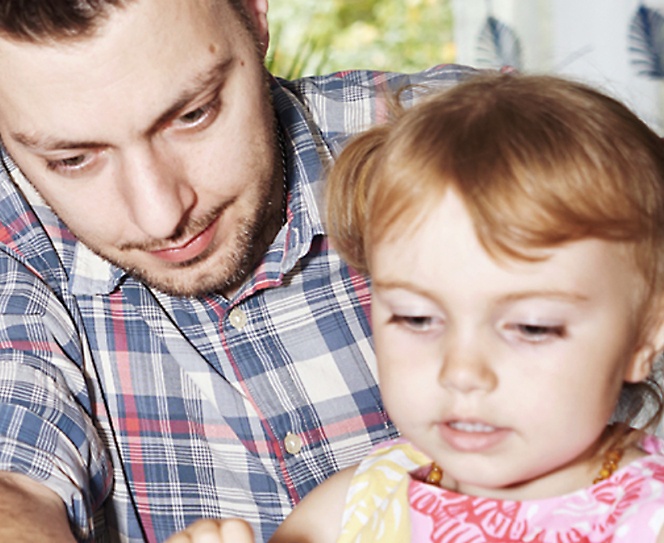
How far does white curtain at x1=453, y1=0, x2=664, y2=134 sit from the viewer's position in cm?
283

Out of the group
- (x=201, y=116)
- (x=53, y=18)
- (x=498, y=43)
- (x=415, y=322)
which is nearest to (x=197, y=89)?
(x=201, y=116)

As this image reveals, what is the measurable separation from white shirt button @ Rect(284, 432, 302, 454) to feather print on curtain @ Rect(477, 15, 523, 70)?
75.9 inches

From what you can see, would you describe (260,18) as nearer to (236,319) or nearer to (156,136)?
(156,136)

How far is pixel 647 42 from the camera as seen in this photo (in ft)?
9.45

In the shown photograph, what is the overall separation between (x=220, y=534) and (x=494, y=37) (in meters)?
2.62

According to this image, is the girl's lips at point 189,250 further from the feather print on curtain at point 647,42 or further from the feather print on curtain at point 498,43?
the feather print on curtain at point 498,43

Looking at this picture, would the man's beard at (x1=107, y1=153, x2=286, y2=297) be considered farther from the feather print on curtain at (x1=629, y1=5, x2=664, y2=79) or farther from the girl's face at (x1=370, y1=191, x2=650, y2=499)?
the feather print on curtain at (x1=629, y1=5, x2=664, y2=79)

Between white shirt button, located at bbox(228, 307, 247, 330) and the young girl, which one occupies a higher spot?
the young girl

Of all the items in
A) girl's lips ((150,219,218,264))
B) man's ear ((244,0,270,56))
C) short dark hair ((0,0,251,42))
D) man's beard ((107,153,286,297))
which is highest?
short dark hair ((0,0,251,42))

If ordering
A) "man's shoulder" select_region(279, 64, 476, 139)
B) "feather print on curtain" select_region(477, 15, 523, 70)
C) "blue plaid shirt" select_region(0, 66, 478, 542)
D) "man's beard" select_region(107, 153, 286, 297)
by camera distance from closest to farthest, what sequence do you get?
"man's beard" select_region(107, 153, 286, 297) → "blue plaid shirt" select_region(0, 66, 478, 542) → "man's shoulder" select_region(279, 64, 476, 139) → "feather print on curtain" select_region(477, 15, 523, 70)

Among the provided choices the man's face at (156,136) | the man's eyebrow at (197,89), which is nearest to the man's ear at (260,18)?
the man's face at (156,136)

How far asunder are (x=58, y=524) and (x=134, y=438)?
36cm

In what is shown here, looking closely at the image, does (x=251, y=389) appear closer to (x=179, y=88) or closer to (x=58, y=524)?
(x=58, y=524)

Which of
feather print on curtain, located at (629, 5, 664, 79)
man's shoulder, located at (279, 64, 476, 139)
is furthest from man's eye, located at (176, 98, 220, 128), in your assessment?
feather print on curtain, located at (629, 5, 664, 79)
